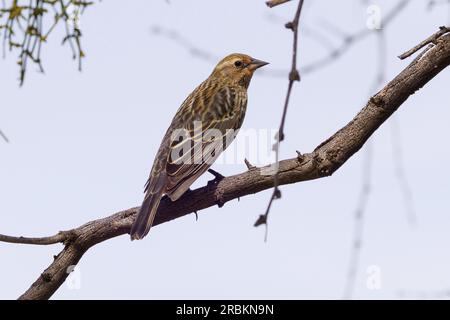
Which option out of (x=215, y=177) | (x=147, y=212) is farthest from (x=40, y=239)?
(x=215, y=177)

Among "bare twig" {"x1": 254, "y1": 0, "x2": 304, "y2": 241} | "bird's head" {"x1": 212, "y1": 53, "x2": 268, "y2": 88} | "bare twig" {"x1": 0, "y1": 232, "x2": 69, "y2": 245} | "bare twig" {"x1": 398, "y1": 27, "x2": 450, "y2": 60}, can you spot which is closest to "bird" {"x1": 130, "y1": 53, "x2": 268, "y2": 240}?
"bird's head" {"x1": 212, "y1": 53, "x2": 268, "y2": 88}

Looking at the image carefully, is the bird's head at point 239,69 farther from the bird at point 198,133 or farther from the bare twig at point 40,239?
the bare twig at point 40,239

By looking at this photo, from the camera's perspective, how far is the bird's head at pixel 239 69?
8305 millimetres

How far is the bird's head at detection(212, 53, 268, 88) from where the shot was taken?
27.2ft

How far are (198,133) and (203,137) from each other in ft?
0.36

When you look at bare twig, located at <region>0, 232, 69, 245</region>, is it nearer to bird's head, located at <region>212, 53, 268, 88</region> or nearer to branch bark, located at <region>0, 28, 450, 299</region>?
branch bark, located at <region>0, 28, 450, 299</region>

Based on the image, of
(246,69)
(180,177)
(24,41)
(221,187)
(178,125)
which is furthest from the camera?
(246,69)

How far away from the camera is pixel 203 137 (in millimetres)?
7039

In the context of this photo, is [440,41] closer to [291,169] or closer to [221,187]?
[291,169]

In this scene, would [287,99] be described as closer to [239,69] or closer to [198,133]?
[198,133]

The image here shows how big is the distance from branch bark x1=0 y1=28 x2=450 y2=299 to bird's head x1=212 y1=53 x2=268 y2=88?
2.40m

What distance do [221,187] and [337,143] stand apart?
100 centimetres
